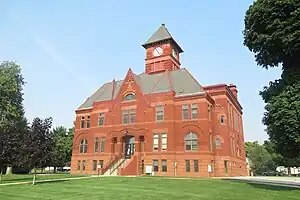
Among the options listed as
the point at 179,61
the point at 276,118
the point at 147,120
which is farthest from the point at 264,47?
the point at 179,61

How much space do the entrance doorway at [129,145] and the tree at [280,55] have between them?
86.8 ft

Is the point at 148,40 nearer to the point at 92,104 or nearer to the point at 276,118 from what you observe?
the point at 92,104

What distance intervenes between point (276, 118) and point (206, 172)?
1932 centimetres

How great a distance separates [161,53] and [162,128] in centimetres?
1817

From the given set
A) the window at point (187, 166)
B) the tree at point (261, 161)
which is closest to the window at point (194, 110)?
the window at point (187, 166)

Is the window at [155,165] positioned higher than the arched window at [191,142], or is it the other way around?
the arched window at [191,142]

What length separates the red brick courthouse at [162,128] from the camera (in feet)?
132

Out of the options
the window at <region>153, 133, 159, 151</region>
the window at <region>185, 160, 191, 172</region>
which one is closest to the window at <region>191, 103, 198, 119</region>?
the window at <region>153, 133, 159, 151</region>

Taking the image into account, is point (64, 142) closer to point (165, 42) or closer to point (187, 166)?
point (165, 42)

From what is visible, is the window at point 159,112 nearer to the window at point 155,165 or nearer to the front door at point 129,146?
the front door at point 129,146

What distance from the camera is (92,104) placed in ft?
174

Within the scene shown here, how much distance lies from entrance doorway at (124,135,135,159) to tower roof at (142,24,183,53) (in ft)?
67.1

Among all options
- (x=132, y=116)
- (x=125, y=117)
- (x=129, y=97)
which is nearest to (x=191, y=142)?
(x=132, y=116)

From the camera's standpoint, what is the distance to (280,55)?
2264cm
